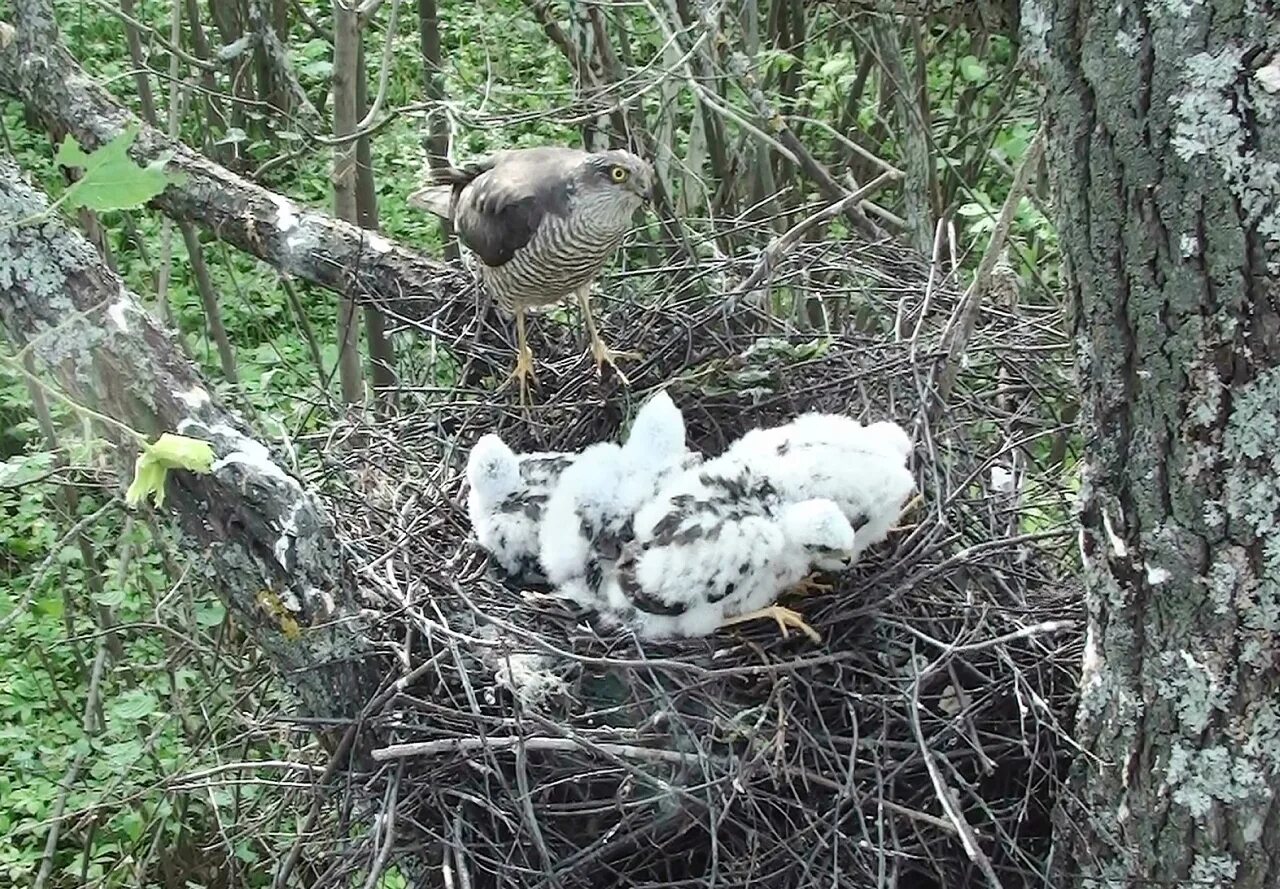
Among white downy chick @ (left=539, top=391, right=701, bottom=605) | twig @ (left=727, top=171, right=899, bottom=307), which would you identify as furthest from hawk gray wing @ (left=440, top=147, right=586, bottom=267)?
white downy chick @ (left=539, top=391, right=701, bottom=605)

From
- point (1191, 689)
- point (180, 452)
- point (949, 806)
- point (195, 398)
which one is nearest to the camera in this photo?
point (180, 452)

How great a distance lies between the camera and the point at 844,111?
5469mm

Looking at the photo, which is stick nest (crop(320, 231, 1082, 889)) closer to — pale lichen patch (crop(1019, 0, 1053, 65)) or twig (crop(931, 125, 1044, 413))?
twig (crop(931, 125, 1044, 413))

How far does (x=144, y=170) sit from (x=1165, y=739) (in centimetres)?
144

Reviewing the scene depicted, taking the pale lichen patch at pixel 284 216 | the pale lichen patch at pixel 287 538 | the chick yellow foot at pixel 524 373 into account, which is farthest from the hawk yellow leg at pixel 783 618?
the pale lichen patch at pixel 284 216

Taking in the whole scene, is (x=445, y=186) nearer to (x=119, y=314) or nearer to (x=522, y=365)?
(x=522, y=365)

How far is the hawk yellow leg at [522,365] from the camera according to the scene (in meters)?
3.56

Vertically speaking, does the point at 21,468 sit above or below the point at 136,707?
above

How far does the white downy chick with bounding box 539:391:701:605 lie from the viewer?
2.94 metres

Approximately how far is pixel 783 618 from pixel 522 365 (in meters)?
1.33

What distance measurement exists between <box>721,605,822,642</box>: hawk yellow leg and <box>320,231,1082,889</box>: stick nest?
46 mm

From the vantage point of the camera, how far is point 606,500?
2971 millimetres

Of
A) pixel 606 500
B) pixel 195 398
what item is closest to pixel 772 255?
pixel 606 500

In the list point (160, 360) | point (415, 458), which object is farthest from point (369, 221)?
point (160, 360)
